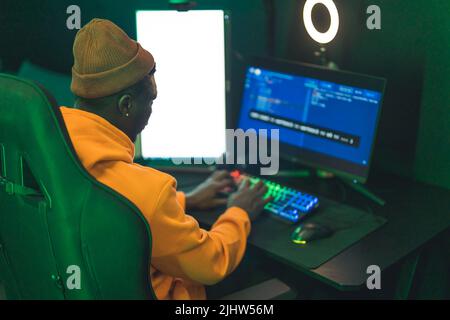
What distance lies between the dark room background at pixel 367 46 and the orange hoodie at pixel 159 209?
2.47 feet

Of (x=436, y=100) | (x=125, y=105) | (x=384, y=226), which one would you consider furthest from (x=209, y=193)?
(x=436, y=100)

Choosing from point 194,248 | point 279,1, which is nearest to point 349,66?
point 279,1

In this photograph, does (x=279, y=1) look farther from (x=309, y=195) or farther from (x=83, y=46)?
(x=83, y=46)

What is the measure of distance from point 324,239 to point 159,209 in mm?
559

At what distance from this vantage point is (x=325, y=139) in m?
1.76

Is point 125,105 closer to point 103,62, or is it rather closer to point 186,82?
point 103,62

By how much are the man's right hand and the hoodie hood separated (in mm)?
472

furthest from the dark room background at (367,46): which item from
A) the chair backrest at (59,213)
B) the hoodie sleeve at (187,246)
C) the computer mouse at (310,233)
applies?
the chair backrest at (59,213)

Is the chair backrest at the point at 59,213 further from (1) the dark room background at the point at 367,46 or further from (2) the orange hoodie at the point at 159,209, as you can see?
(1) the dark room background at the point at 367,46

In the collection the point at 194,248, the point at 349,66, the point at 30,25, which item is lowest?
the point at 194,248

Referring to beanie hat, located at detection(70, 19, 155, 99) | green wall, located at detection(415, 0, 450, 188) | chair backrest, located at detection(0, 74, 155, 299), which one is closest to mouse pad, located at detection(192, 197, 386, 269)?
green wall, located at detection(415, 0, 450, 188)

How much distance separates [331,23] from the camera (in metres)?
1.61
